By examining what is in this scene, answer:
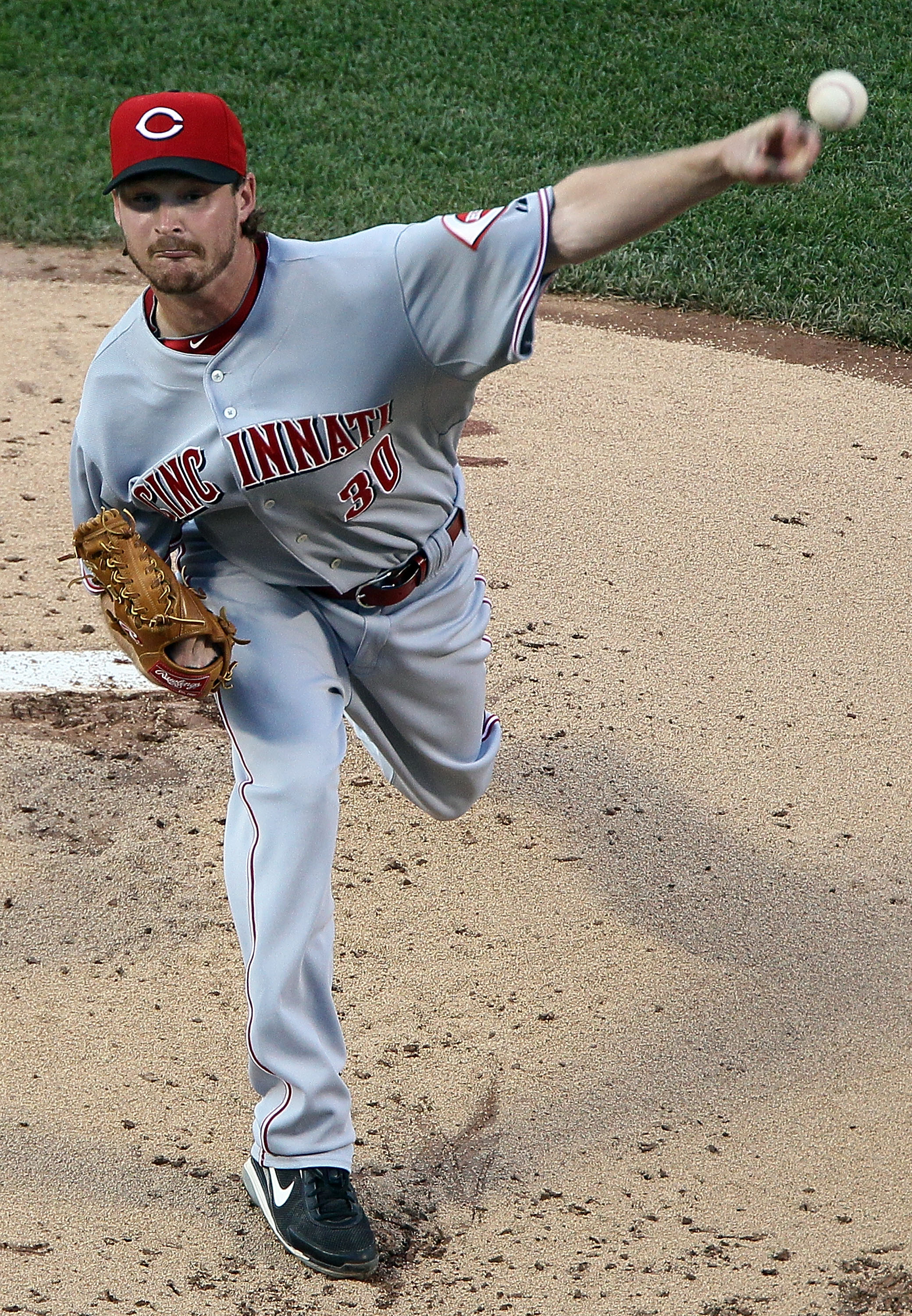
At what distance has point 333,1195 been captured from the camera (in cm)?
267

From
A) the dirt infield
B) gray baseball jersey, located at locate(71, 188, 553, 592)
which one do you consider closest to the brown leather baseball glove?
gray baseball jersey, located at locate(71, 188, 553, 592)

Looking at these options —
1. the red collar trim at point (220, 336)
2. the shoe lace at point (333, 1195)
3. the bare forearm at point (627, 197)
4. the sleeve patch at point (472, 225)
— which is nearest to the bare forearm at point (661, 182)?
the bare forearm at point (627, 197)

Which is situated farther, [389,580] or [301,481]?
[389,580]

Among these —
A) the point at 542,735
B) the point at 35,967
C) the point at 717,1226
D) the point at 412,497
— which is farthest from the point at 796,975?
the point at 35,967

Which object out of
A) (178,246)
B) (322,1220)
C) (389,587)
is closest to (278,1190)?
(322,1220)

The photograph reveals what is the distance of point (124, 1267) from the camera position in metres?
2.63

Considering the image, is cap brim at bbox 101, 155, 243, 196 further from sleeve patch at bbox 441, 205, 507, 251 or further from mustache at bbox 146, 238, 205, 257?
sleeve patch at bbox 441, 205, 507, 251

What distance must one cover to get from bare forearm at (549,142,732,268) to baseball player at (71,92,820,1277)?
0.01 m

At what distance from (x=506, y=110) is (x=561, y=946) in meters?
6.62

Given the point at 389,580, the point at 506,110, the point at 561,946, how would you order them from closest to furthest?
the point at 389,580, the point at 561,946, the point at 506,110

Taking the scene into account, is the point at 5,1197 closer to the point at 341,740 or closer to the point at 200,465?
the point at 341,740

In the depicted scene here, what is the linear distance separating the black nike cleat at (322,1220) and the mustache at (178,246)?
1.56 meters

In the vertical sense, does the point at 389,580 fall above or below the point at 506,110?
above

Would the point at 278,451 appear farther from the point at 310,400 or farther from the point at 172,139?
the point at 172,139
